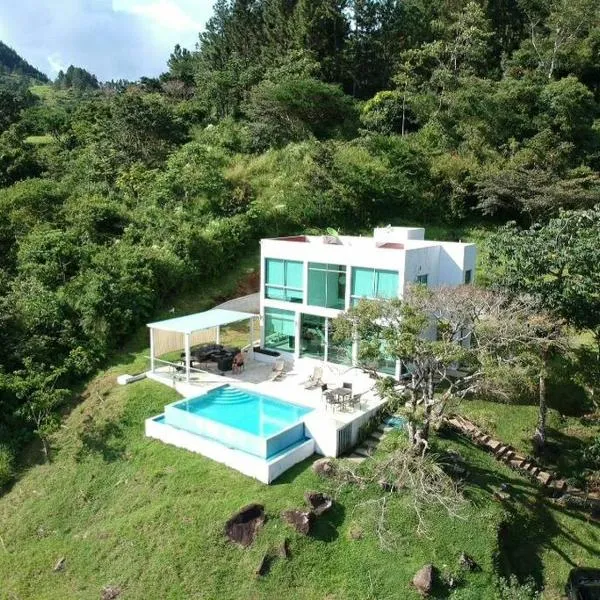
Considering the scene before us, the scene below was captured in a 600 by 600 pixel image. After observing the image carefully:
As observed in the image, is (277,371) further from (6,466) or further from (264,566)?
(6,466)

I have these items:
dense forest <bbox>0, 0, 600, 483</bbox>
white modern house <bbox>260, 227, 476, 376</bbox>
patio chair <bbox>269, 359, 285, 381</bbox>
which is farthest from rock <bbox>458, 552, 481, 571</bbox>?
dense forest <bbox>0, 0, 600, 483</bbox>

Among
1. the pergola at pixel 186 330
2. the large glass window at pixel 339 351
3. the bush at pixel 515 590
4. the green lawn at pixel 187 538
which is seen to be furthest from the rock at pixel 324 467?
the pergola at pixel 186 330

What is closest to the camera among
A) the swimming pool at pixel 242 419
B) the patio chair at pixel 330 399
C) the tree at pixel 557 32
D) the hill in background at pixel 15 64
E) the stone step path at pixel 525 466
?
the swimming pool at pixel 242 419

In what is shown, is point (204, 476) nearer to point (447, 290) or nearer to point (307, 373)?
point (307, 373)

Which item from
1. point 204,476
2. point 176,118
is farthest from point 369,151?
point 204,476

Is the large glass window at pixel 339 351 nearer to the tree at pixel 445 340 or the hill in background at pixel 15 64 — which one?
the tree at pixel 445 340

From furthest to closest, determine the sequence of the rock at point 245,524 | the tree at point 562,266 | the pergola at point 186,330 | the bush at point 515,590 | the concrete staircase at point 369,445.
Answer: the pergola at point 186,330, the tree at point 562,266, the concrete staircase at point 369,445, the rock at point 245,524, the bush at point 515,590

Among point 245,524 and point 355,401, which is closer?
point 245,524

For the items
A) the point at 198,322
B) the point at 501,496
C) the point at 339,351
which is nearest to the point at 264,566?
the point at 501,496
